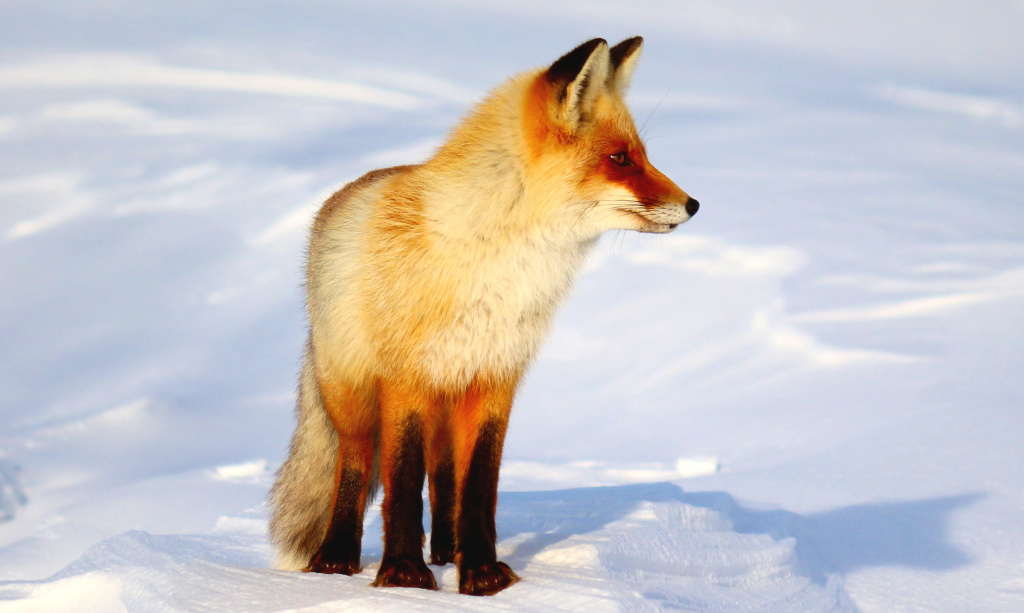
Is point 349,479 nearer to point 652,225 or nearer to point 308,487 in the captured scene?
point 308,487

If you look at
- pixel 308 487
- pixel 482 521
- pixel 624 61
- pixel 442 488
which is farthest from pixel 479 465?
pixel 624 61

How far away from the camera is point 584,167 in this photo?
9.30ft

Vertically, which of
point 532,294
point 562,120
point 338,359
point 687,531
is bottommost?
point 687,531

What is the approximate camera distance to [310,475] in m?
3.59

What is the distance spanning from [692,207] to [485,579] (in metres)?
1.40

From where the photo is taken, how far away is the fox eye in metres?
2.87

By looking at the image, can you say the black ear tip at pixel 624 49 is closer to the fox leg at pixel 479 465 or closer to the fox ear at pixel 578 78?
the fox ear at pixel 578 78

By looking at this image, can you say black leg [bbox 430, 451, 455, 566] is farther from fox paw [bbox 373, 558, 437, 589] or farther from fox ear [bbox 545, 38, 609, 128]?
fox ear [bbox 545, 38, 609, 128]

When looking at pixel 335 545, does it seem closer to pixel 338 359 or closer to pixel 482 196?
pixel 338 359

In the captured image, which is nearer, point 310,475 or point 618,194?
point 618,194

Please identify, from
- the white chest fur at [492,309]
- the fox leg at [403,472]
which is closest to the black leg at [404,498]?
the fox leg at [403,472]

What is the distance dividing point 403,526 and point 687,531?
1519mm

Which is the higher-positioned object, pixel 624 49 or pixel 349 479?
pixel 624 49

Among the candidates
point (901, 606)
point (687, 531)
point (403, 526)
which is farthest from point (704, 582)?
point (403, 526)
